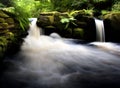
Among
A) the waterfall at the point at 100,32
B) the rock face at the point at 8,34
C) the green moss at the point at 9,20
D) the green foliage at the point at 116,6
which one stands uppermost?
the green foliage at the point at 116,6

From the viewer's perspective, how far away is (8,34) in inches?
238

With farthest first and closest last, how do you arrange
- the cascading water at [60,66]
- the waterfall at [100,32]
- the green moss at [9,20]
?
the waterfall at [100,32] → the green moss at [9,20] → the cascading water at [60,66]

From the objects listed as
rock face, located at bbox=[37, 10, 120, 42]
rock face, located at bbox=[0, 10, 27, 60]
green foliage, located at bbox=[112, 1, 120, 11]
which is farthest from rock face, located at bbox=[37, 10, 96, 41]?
green foliage, located at bbox=[112, 1, 120, 11]

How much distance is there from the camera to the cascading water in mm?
4445

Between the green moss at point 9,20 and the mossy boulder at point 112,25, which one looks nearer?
the green moss at point 9,20

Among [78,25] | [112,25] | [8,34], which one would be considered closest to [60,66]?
[8,34]

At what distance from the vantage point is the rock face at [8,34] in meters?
5.62

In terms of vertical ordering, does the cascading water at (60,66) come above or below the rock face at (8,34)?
below

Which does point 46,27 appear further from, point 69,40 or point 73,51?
point 73,51

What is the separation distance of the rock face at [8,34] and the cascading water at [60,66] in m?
0.34

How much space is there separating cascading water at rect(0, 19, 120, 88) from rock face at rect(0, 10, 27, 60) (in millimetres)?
337

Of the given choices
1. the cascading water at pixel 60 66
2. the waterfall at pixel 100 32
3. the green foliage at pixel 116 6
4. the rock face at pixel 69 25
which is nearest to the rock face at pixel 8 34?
the cascading water at pixel 60 66

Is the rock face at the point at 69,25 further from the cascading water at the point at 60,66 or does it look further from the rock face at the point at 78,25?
the cascading water at the point at 60,66

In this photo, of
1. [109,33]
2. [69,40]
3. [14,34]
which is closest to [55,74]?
[14,34]
